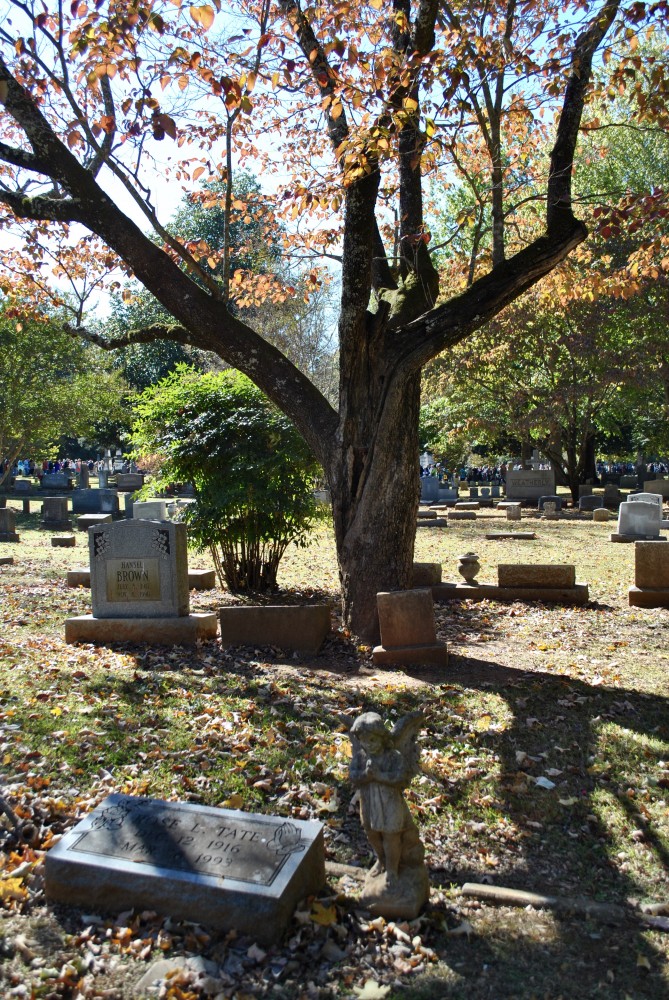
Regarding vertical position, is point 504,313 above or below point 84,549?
above

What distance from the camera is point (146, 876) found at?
4152 mm

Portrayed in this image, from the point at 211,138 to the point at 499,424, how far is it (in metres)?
23.2

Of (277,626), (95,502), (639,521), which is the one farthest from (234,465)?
(95,502)

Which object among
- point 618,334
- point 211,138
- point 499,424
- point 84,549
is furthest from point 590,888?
point 499,424

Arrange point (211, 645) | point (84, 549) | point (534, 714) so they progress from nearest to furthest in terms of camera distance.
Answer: point (534, 714)
point (211, 645)
point (84, 549)

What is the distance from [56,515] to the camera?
2517 cm

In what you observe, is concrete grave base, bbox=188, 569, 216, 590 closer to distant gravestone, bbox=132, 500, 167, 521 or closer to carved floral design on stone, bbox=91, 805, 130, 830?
distant gravestone, bbox=132, 500, 167, 521

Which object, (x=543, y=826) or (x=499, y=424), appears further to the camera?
(x=499, y=424)

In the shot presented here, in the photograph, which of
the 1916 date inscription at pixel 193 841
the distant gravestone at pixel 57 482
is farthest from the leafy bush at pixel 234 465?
the distant gravestone at pixel 57 482

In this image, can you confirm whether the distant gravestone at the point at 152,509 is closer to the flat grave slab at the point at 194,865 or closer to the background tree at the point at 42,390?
the background tree at the point at 42,390

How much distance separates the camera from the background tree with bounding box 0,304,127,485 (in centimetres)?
2672

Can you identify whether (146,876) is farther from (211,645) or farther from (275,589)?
(275,589)

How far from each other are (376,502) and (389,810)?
5210 millimetres

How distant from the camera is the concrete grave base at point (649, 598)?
11.4 m
